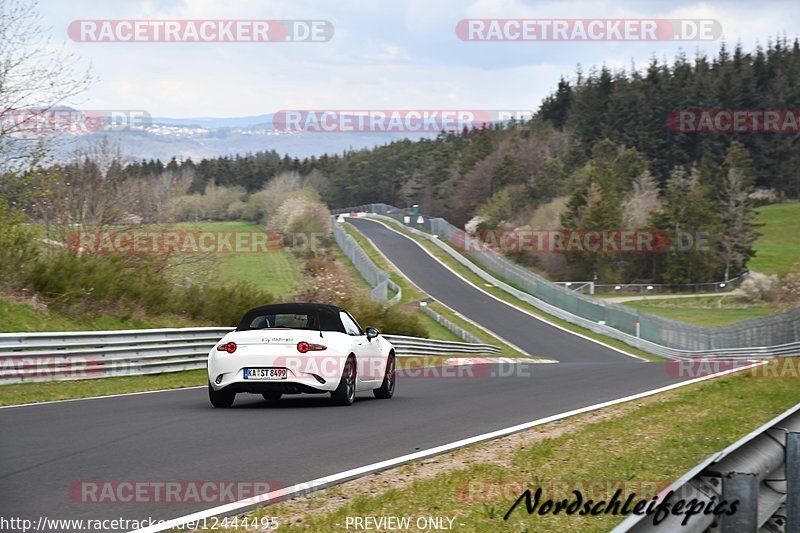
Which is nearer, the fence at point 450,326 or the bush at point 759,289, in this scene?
the fence at point 450,326

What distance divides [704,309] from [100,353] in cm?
7058

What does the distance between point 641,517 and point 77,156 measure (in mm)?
40567

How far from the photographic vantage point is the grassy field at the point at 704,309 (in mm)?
76125

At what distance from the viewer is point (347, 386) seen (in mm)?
14430

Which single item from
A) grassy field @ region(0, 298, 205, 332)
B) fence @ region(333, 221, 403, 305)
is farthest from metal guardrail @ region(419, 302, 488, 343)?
grassy field @ region(0, 298, 205, 332)

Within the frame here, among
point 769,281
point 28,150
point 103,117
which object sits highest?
point 103,117

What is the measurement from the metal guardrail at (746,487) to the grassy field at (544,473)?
36.6 inches

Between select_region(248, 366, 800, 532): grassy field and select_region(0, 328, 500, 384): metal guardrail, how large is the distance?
381 inches

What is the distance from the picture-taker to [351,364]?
573 inches

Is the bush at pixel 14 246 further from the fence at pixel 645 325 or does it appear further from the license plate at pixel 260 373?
the fence at pixel 645 325

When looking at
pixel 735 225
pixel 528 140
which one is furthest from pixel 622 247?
pixel 528 140

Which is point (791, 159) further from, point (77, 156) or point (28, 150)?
point (28, 150)

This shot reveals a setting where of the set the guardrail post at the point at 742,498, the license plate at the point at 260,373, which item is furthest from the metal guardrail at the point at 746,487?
the license plate at the point at 260,373

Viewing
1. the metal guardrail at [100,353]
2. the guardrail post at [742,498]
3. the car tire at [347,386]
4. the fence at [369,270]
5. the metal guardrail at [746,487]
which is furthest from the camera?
the fence at [369,270]
